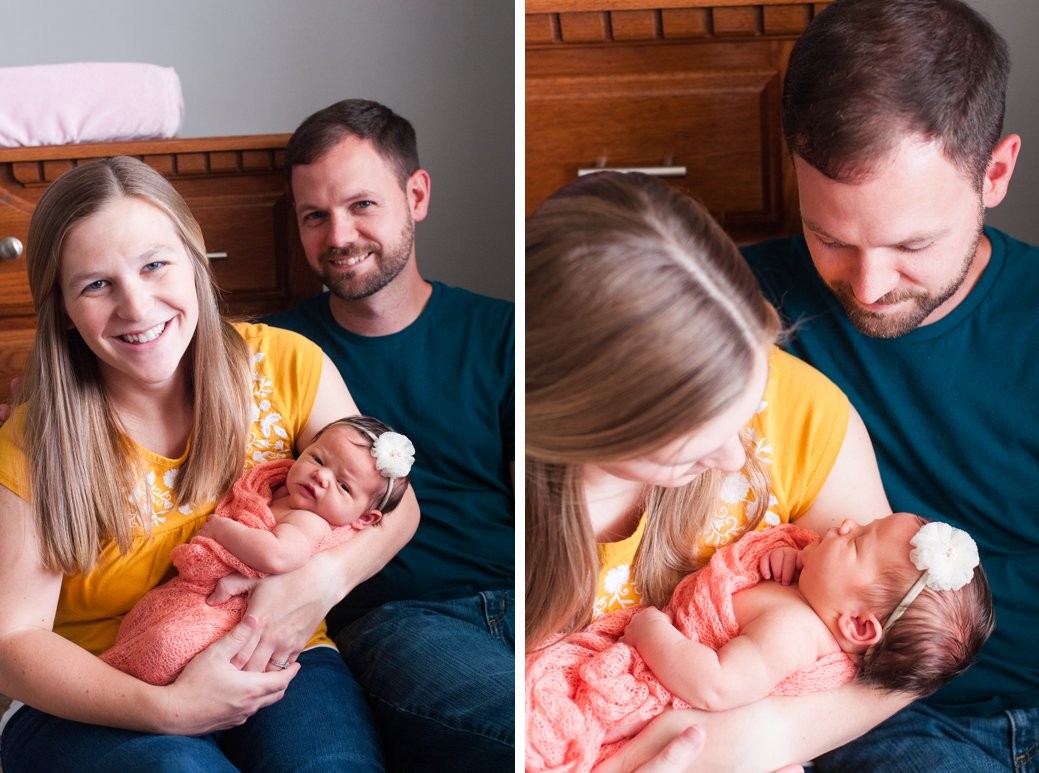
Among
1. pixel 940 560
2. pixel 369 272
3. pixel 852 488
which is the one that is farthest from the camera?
pixel 369 272

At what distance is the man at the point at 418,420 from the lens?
3.30ft

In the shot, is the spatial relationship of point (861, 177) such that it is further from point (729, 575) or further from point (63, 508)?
point (63, 508)

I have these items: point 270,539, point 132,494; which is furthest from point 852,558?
point 132,494

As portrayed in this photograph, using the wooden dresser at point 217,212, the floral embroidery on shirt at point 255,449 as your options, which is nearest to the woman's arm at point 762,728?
the floral embroidery on shirt at point 255,449

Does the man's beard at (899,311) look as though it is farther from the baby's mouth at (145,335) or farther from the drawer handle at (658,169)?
the baby's mouth at (145,335)

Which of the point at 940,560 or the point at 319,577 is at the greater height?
the point at 940,560

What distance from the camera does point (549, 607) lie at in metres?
0.95

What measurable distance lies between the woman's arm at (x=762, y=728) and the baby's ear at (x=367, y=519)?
32cm

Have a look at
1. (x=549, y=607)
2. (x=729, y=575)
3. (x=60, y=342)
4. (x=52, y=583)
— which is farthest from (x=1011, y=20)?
(x=52, y=583)

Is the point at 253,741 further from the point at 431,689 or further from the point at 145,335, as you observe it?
the point at 145,335

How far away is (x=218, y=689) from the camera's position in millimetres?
927

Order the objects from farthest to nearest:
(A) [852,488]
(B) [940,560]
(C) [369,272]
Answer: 1. (C) [369,272]
2. (A) [852,488]
3. (B) [940,560]

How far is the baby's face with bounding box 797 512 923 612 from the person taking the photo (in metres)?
0.82

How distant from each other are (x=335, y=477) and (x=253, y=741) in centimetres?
28
